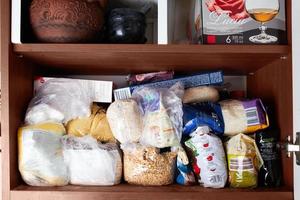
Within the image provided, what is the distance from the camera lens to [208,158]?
0.88 meters

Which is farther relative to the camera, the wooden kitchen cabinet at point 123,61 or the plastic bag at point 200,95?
the plastic bag at point 200,95

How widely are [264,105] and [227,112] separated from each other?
11 cm

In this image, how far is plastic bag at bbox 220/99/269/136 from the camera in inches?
36.0

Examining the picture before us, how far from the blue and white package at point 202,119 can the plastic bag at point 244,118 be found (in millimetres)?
16

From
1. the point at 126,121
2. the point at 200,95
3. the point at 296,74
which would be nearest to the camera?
the point at 296,74

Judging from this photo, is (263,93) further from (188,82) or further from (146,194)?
(146,194)

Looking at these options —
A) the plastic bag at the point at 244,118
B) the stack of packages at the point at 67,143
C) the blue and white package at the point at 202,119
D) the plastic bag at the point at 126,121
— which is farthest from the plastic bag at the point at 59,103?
the plastic bag at the point at 244,118

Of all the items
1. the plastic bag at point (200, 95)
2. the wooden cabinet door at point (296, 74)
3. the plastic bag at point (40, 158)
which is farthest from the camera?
the plastic bag at point (200, 95)

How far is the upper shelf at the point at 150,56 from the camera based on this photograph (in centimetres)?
85

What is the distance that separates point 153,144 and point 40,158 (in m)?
0.27

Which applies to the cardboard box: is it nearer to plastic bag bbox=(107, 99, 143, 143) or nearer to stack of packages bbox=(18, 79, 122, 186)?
plastic bag bbox=(107, 99, 143, 143)

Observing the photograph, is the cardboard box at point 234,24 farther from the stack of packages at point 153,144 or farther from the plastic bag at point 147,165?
the plastic bag at point 147,165

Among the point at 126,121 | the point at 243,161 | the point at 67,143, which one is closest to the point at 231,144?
the point at 243,161

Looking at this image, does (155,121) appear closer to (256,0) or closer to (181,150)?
(181,150)
